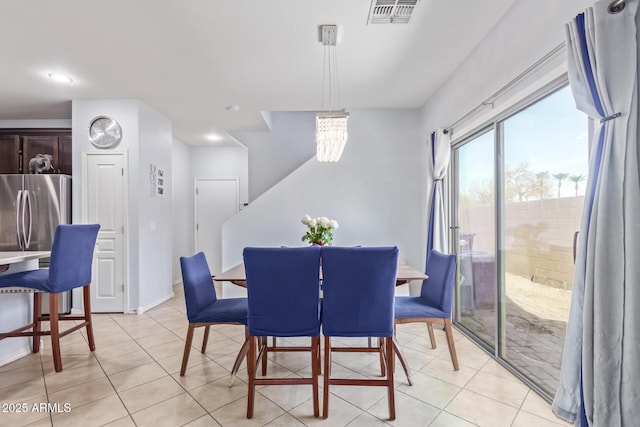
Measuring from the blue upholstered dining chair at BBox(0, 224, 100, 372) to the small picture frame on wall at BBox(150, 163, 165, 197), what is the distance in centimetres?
150

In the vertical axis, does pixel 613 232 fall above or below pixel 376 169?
below

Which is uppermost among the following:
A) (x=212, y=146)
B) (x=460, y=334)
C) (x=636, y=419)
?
(x=212, y=146)

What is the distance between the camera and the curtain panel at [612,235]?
3.81 ft

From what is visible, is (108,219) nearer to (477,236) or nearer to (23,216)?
(23,216)

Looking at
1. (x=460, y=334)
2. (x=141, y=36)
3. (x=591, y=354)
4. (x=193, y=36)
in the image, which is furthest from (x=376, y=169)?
(x=591, y=354)

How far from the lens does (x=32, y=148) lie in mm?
4137

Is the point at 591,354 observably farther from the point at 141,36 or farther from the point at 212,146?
the point at 212,146

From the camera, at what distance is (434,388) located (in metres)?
2.02

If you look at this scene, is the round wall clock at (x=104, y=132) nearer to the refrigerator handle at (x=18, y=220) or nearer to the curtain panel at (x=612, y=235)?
the refrigerator handle at (x=18, y=220)

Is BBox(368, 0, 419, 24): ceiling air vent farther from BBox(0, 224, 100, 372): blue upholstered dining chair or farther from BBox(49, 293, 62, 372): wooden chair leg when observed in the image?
BBox(49, 293, 62, 372): wooden chair leg

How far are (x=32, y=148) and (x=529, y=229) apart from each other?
572 cm

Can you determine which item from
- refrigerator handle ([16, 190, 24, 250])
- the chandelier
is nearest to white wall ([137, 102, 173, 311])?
refrigerator handle ([16, 190, 24, 250])

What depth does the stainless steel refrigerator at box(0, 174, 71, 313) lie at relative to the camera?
3.60m

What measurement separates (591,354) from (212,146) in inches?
234
